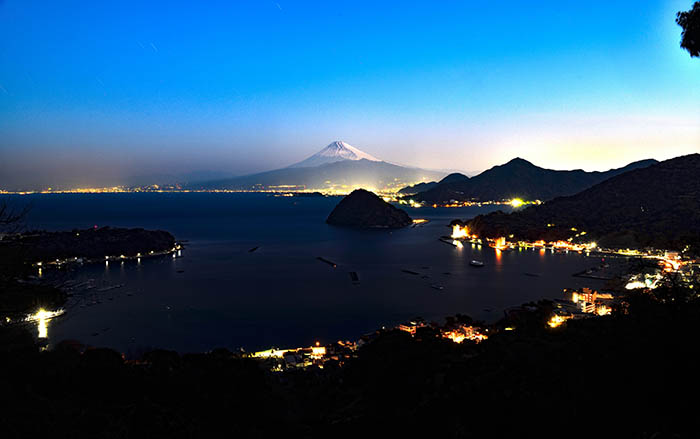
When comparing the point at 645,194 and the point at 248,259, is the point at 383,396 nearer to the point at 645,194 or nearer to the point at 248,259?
the point at 248,259

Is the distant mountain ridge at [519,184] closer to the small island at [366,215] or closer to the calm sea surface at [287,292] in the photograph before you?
the small island at [366,215]

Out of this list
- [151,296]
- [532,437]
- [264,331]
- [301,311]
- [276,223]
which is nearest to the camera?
[532,437]

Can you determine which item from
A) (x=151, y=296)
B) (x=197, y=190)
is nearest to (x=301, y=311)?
(x=151, y=296)

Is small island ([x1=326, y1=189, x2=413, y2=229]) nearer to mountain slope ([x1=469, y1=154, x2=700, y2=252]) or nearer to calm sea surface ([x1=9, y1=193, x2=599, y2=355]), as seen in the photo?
mountain slope ([x1=469, y1=154, x2=700, y2=252])

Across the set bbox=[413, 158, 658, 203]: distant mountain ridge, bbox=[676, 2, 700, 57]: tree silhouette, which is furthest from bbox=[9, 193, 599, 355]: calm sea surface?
bbox=[413, 158, 658, 203]: distant mountain ridge

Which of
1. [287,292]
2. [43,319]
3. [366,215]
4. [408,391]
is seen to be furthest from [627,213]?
[43,319]

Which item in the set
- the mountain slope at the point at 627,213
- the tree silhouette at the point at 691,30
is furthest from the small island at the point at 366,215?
the tree silhouette at the point at 691,30

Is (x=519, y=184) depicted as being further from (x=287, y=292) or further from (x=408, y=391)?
(x=408, y=391)
